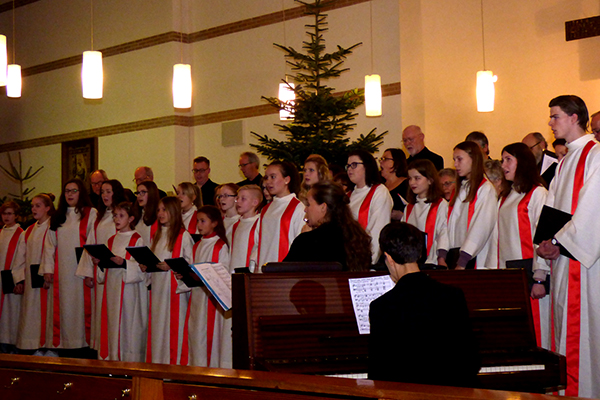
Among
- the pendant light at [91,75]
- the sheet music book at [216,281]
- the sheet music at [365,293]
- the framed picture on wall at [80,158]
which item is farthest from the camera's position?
the framed picture on wall at [80,158]

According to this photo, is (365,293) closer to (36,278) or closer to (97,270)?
(97,270)

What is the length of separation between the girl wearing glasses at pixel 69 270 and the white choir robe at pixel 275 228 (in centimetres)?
263

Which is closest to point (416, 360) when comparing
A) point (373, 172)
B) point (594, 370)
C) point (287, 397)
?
point (287, 397)

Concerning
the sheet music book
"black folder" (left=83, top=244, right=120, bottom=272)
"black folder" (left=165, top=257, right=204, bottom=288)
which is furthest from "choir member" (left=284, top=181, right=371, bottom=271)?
"black folder" (left=83, top=244, right=120, bottom=272)

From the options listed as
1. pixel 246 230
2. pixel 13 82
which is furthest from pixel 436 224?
pixel 13 82

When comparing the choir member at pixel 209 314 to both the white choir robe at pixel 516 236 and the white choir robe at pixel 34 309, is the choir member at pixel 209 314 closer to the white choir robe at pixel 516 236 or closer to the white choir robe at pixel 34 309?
the white choir robe at pixel 516 236

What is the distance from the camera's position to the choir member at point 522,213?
16.3 feet

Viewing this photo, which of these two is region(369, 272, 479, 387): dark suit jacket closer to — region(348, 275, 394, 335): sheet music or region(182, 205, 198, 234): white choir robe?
region(348, 275, 394, 335): sheet music

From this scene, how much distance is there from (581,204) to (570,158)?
1.21 feet

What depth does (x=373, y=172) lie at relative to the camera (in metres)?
6.22

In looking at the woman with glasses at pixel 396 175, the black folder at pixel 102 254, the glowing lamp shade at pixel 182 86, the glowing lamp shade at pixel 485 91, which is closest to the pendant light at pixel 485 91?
the glowing lamp shade at pixel 485 91

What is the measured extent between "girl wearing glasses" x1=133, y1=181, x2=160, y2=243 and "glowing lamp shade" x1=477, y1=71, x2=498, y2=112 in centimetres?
407

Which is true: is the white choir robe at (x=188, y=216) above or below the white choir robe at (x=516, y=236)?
above

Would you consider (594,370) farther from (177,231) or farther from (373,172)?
(177,231)
